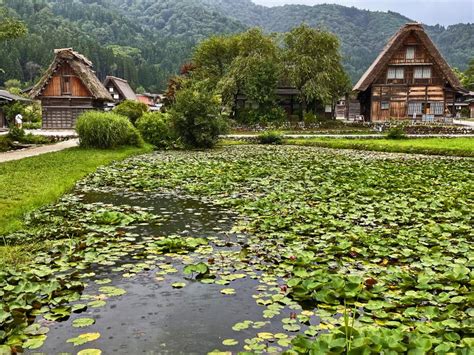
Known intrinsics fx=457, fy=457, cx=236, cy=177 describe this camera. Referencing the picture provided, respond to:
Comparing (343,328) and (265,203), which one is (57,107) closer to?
(265,203)

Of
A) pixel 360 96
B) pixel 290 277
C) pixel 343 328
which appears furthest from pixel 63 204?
pixel 360 96

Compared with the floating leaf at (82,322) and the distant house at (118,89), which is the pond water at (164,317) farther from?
the distant house at (118,89)

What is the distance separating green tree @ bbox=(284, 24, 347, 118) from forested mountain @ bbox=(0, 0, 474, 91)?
5933 centimetres

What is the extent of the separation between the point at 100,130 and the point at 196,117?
5.11m

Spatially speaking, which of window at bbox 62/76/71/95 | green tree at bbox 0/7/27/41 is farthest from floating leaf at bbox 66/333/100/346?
window at bbox 62/76/71/95

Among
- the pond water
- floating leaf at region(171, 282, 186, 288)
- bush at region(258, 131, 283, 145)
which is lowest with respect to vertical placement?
the pond water

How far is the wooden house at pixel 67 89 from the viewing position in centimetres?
3578

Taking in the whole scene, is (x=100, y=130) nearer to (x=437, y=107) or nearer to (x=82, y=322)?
(x=82, y=322)

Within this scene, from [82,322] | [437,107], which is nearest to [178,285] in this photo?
[82,322]

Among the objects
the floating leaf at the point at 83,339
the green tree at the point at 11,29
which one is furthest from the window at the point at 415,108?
the floating leaf at the point at 83,339

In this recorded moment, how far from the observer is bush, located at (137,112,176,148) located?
84.9 ft

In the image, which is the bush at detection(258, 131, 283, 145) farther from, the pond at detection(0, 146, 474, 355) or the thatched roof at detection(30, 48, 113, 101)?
the pond at detection(0, 146, 474, 355)

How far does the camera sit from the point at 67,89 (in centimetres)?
3688

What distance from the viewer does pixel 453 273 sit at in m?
4.93
